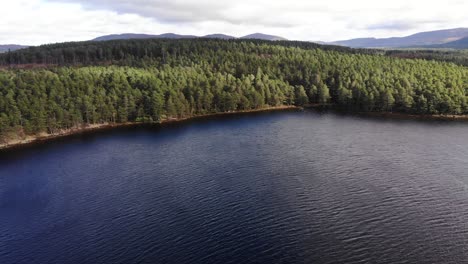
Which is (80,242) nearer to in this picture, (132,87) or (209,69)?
(132,87)

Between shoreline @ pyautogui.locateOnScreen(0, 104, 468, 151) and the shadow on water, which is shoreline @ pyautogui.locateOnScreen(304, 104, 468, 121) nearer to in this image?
shoreline @ pyautogui.locateOnScreen(0, 104, 468, 151)

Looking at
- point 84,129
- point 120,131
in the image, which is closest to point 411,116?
point 120,131

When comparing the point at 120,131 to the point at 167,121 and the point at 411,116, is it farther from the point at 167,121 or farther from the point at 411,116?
the point at 411,116

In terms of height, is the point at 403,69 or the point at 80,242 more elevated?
the point at 403,69

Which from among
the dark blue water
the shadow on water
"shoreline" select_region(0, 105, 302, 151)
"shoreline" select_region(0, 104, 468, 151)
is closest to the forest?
"shoreline" select_region(0, 105, 302, 151)

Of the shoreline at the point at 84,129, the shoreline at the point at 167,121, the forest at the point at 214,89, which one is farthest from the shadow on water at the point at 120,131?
the forest at the point at 214,89

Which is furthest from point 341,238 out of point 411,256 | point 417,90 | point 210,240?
point 417,90
